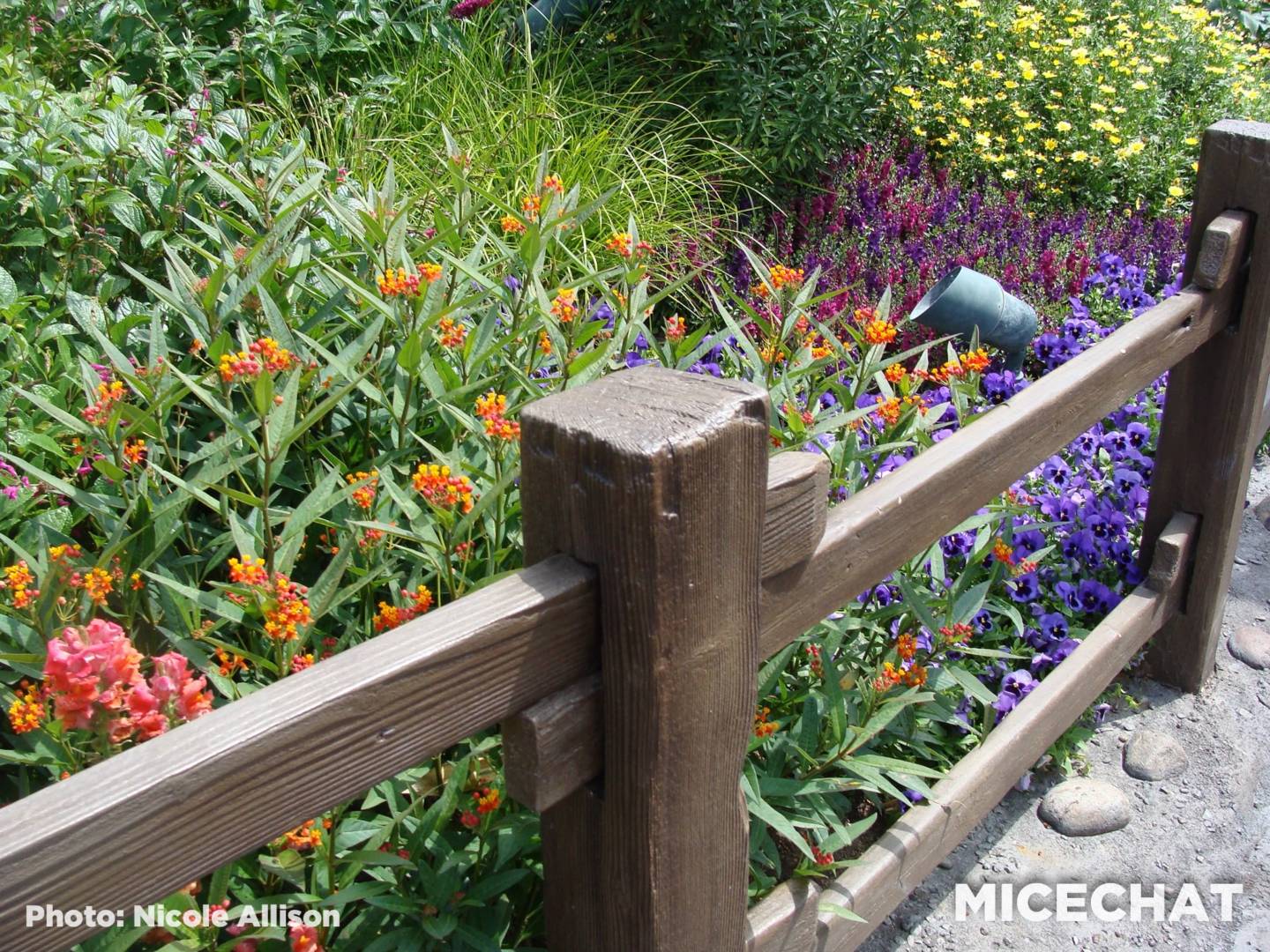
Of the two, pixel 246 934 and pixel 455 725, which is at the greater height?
pixel 455 725

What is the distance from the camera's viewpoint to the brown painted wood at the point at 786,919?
65.6 inches

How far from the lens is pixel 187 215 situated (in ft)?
8.48

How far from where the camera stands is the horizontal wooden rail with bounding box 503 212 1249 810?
1.16 metres

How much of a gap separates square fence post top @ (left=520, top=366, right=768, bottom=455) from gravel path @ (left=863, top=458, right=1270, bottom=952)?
62.4 inches

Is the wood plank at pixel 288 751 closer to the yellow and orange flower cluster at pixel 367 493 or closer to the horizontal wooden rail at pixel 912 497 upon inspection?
the horizontal wooden rail at pixel 912 497

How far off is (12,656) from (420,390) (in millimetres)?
870

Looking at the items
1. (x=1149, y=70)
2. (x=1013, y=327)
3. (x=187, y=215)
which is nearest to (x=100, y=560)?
(x=187, y=215)

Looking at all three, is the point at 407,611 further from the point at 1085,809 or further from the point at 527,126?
the point at 527,126

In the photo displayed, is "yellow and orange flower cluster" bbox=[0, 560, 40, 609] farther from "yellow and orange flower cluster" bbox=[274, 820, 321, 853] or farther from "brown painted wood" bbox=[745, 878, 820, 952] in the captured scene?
"brown painted wood" bbox=[745, 878, 820, 952]

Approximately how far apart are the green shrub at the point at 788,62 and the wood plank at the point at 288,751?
4036mm

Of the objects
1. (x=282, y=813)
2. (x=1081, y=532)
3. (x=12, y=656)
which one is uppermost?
(x=282, y=813)

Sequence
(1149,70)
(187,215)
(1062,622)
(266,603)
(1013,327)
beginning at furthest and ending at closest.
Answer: (1149,70) → (1013,327) → (1062,622) → (187,215) → (266,603)

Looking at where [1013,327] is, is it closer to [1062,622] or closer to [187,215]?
[1062,622]

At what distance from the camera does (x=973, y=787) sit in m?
2.22
